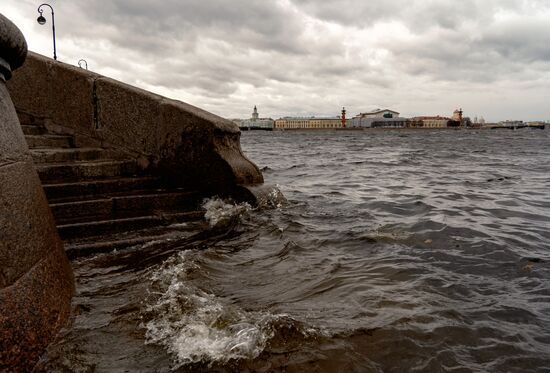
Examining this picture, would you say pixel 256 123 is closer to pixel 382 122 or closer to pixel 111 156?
pixel 382 122

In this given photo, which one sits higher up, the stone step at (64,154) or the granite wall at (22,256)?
the stone step at (64,154)

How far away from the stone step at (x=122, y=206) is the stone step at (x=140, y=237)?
0.25 metres

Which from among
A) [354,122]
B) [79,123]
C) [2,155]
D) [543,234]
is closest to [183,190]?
[79,123]

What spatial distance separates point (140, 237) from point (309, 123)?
174m

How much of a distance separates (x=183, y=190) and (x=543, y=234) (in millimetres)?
5072

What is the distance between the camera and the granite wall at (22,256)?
2.09m

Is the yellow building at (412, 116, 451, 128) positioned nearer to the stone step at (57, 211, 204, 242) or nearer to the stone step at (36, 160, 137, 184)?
the stone step at (36, 160, 137, 184)

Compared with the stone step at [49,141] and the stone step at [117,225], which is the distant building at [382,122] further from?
the stone step at [117,225]

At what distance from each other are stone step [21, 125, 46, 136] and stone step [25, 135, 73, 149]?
390 millimetres

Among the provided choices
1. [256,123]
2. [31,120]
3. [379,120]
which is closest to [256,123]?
[256,123]

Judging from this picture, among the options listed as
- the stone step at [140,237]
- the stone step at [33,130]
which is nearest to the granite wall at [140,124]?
the stone step at [33,130]

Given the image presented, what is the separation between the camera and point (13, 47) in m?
2.77

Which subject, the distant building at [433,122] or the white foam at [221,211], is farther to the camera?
the distant building at [433,122]

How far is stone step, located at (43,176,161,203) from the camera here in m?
4.83
